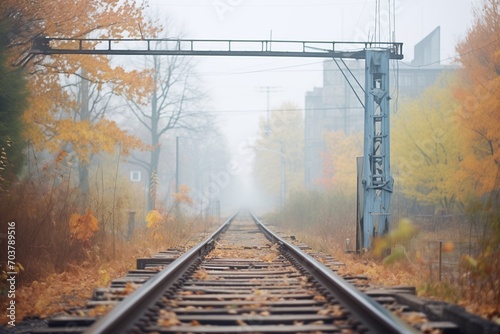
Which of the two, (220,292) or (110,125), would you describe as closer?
(220,292)

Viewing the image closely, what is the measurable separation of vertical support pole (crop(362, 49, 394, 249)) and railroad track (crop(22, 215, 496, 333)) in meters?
4.79

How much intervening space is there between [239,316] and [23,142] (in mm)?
10738

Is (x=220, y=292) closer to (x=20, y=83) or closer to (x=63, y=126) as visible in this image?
(x=20, y=83)

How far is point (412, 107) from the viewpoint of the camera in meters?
34.4

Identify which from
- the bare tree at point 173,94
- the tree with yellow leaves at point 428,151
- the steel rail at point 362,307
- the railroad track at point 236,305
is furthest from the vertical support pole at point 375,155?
the bare tree at point 173,94

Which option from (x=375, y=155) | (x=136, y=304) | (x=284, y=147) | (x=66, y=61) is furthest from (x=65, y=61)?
(x=284, y=147)

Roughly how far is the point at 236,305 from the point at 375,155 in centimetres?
884

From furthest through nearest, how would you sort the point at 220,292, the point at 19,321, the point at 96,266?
the point at 96,266, the point at 220,292, the point at 19,321

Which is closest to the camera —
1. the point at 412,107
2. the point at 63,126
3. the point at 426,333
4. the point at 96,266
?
the point at 426,333

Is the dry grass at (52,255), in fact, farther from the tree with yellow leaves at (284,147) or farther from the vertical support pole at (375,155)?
the tree with yellow leaves at (284,147)

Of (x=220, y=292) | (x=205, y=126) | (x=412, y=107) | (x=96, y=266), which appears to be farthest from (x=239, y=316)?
(x=205, y=126)

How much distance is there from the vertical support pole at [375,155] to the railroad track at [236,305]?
4790 millimetres

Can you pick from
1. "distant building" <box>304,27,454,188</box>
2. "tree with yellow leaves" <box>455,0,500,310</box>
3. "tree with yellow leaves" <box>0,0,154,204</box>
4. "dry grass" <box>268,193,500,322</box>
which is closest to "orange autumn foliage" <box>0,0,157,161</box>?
"tree with yellow leaves" <box>0,0,154,204</box>

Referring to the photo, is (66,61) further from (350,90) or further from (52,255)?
(350,90)
